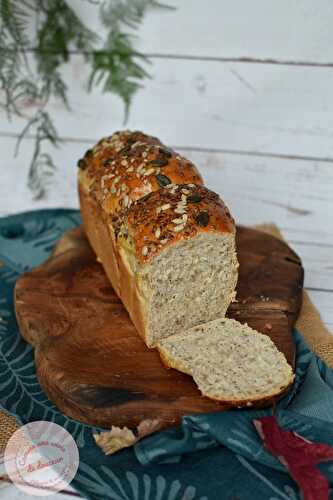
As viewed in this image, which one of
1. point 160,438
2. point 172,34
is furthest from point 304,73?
point 160,438

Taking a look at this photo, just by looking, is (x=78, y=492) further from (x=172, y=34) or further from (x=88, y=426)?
(x=172, y=34)

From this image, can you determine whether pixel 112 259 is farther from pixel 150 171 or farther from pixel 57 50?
pixel 57 50

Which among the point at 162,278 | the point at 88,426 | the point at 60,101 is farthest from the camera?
the point at 60,101

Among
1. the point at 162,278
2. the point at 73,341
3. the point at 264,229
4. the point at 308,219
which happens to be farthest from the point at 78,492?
the point at 308,219

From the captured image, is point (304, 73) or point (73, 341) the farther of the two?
point (304, 73)

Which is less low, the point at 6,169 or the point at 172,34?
the point at 172,34

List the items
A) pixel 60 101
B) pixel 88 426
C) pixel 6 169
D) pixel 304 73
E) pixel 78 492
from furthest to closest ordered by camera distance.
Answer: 1. pixel 6 169
2. pixel 60 101
3. pixel 304 73
4. pixel 88 426
5. pixel 78 492

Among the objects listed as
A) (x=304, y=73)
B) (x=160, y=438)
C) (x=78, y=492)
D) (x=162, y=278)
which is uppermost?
(x=304, y=73)

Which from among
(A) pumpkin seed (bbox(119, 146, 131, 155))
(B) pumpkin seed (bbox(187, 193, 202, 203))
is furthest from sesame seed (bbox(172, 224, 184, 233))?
(A) pumpkin seed (bbox(119, 146, 131, 155))
